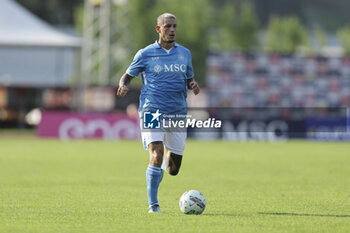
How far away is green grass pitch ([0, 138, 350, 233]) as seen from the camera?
29.5ft

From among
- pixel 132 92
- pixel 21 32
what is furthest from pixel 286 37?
A: pixel 21 32

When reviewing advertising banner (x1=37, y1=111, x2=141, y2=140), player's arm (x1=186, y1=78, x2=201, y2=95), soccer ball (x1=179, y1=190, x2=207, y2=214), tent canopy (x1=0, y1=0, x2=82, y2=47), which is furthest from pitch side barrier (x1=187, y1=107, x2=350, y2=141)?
soccer ball (x1=179, y1=190, x2=207, y2=214)

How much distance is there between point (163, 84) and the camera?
1038cm

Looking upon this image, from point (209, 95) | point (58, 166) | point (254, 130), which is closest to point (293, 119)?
point (254, 130)

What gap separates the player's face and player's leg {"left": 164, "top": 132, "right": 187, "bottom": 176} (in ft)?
4.31

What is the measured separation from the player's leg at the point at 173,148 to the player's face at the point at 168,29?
1.31 m

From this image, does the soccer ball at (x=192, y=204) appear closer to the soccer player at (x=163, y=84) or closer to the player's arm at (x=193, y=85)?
the soccer player at (x=163, y=84)

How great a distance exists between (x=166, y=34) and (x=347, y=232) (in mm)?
3625

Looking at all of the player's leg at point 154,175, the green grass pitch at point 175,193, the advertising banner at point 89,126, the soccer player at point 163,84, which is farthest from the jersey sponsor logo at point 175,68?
the advertising banner at point 89,126

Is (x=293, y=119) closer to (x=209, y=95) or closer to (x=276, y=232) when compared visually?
(x=209, y=95)

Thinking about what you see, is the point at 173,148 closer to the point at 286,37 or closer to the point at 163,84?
the point at 163,84

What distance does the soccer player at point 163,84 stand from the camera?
1021cm

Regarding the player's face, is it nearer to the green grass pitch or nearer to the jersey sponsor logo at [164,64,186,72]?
the jersey sponsor logo at [164,64,186,72]

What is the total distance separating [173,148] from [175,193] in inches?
103
